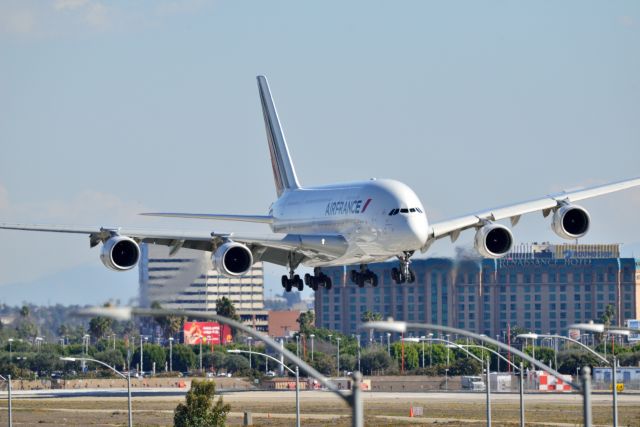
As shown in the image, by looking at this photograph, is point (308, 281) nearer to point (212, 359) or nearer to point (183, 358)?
point (212, 359)

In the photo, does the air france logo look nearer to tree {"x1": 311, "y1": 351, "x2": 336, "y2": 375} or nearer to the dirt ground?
the dirt ground

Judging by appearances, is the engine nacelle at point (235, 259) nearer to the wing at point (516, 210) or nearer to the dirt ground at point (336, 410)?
the wing at point (516, 210)

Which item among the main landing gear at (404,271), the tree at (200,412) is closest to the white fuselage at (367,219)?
the main landing gear at (404,271)

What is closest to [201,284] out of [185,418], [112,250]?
[185,418]

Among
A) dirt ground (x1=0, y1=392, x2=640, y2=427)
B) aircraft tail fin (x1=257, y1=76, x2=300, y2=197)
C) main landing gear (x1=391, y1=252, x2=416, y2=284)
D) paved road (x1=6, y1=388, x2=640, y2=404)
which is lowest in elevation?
dirt ground (x1=0, y1=392, x2=640, y2=427)

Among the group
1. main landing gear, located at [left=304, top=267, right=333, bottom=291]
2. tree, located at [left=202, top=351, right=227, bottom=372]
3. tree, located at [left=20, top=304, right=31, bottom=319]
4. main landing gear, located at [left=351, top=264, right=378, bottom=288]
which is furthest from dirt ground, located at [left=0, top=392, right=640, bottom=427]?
tree, located at [left=202, top=351, right=227, bottom=372]

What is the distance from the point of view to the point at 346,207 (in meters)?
78.8

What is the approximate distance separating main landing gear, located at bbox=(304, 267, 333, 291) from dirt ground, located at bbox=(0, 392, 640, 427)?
1097 cm

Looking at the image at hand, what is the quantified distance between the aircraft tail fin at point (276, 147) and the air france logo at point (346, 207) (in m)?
Answer: 13.0

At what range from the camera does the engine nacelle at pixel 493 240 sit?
7925cm

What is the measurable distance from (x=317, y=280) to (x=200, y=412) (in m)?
10.9

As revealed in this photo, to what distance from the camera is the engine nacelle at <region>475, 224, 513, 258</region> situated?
7925cm

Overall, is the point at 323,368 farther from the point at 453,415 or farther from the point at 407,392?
the point at 453,415

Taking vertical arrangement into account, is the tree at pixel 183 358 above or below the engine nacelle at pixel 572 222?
below
